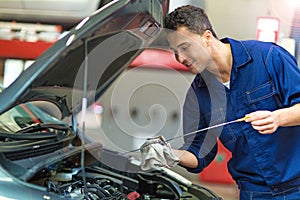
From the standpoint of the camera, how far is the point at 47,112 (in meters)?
2.44

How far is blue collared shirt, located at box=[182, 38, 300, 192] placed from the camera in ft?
6.12

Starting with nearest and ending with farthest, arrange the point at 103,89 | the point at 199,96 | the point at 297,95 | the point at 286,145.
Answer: the point at 297,95
the point at 286,145
the point at 199,96
the point at 103,89

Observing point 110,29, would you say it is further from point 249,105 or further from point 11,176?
point 249,105

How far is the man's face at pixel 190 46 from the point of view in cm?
183

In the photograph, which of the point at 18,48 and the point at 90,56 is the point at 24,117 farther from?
the point at 18,48

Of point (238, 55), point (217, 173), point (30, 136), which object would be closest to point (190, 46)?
point (238, 55)

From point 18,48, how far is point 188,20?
12.3ft

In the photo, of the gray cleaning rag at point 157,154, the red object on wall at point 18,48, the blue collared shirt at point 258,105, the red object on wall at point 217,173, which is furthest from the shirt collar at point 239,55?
the red object on wall at point 18,48

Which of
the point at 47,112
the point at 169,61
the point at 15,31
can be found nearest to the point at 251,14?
the point at 169,61

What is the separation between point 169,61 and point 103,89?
289cm

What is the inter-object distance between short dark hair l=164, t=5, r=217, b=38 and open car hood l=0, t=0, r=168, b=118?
0.05m

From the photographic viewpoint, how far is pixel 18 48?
205 inches

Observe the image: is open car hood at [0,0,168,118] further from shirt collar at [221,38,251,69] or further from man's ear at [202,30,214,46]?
shirt collar at [221,38,251,69]

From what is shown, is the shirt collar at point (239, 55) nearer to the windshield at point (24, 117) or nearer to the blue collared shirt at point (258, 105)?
the blue collared shirt at point (258, 105)
